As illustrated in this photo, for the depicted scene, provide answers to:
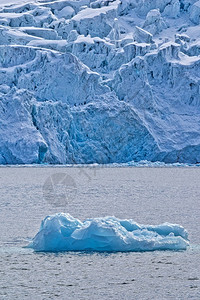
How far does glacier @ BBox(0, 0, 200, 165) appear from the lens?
117ft

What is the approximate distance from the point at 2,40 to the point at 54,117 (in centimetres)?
1262

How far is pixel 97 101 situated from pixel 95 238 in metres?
28.1

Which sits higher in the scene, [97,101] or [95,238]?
[95,238]

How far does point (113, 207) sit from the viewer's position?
18.5 m

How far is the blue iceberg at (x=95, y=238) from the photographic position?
9.93 meters

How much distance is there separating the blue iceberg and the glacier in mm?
24597

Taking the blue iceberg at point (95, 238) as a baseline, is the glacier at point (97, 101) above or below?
below

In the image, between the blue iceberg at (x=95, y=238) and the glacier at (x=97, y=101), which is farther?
the glacier at (x=97, y=101)

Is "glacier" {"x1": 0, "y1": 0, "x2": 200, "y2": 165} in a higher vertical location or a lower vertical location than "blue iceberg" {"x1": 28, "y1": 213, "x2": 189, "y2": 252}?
lower

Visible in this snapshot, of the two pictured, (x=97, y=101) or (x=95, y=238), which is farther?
(x=97, y=101)

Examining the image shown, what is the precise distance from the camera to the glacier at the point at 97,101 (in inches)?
1405

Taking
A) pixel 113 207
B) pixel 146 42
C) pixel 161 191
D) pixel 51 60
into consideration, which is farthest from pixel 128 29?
pixel 113 207

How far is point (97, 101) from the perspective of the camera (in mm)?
37812

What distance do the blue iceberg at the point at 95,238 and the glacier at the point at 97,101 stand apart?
2460 centimetres
